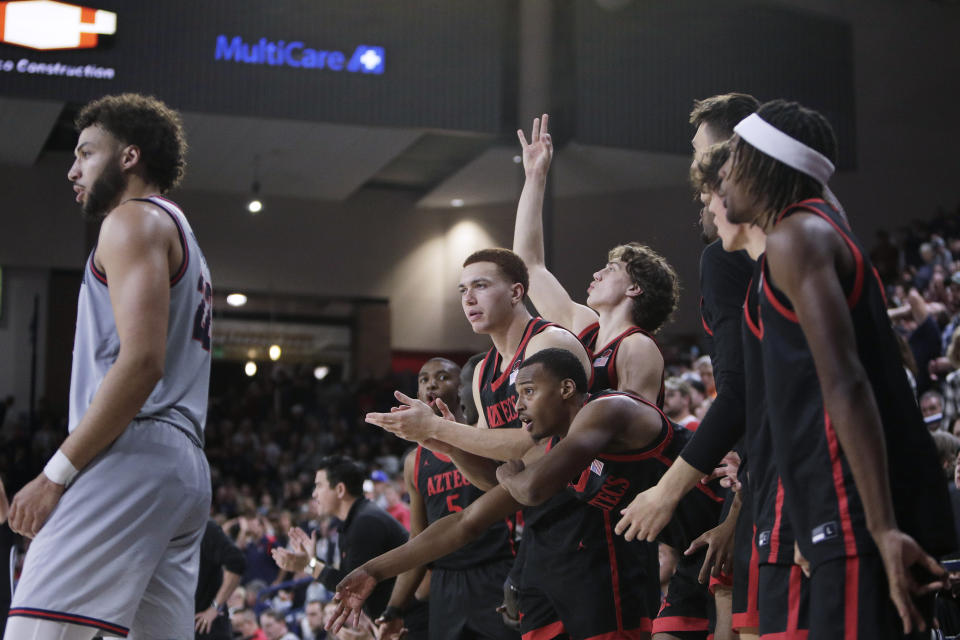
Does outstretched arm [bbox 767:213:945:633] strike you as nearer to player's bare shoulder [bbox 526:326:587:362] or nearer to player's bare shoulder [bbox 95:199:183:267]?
player's bare shoulder [bbox 95:199:183:267]

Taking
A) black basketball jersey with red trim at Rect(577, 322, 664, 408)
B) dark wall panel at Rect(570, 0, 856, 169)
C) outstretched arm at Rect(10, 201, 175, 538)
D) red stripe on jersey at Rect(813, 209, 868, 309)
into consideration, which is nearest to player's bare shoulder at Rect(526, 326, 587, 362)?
black basketball jersey with red trim at Rect(577, 322, 664, 408)

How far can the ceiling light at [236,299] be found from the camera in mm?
22406

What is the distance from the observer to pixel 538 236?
17.4 ft

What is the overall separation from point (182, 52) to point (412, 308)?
31.2 feet

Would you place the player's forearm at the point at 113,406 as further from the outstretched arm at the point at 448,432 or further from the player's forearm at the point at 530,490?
the player's forearm at the point at 530,490

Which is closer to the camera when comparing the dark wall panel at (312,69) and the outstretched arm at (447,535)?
the outstretched arm at (447,535)

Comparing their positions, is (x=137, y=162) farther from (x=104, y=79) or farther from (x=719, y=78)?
(x=719, y=78)

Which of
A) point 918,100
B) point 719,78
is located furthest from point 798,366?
point 918,100

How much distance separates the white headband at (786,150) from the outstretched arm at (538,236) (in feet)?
8.33

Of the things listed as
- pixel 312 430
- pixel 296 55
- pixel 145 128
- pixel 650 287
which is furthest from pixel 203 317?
pixel 312 430

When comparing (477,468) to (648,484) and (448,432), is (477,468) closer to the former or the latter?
(448,432)

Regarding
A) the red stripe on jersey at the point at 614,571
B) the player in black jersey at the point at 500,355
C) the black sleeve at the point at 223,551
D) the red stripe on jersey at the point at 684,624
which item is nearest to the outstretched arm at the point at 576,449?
the player in black jersey at the point at 500,355

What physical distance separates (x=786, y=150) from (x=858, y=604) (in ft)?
3.37

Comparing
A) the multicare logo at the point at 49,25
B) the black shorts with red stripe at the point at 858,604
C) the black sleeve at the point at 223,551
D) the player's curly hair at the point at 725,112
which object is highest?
the multicare logo at the point at 49,25
